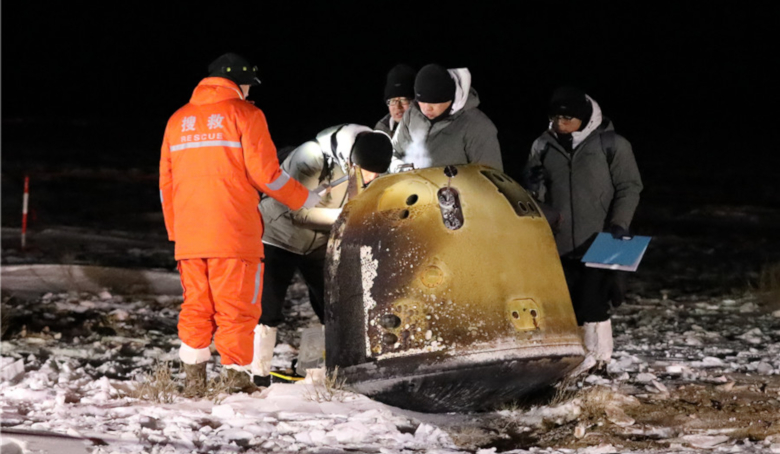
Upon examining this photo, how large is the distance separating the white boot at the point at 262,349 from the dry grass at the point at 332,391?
2.47ft

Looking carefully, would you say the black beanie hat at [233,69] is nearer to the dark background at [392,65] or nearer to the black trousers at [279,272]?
the black trousers at [279,272]

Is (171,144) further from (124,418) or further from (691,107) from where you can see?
(691,107)

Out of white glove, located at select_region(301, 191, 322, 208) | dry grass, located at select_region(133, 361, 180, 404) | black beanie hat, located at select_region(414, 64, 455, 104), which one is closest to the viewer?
dry grass, located at select_region(133, 361, 180, 404)

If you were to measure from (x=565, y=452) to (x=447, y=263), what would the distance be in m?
1.04

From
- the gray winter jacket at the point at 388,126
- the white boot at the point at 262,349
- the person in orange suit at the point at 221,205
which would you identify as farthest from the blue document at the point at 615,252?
the white boot at the point at 262,349

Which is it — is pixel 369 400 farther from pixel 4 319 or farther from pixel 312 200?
pixel 4 319

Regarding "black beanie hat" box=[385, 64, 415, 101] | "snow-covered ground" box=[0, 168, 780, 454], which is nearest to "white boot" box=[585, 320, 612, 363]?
"snow-covered ground" box=[0, 168, 780, 454]

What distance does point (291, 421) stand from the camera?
5.41 m

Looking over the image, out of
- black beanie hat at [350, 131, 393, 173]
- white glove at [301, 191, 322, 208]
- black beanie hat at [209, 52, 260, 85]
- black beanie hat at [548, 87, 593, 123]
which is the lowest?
white glove at [301, 191, 322, 208]

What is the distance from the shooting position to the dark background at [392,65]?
28938 mm

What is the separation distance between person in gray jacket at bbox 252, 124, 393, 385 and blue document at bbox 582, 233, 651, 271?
1549 millimetres

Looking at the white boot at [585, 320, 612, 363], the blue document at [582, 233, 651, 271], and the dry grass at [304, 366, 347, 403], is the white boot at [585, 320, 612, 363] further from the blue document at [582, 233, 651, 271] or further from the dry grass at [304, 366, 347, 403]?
the dry grass at [304, 366, 347, 403]

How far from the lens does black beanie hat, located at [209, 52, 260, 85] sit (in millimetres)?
6133

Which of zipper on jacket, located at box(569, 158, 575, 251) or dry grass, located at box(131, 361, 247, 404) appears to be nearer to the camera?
dry grass, located at box(131, 361, 247, 404)
